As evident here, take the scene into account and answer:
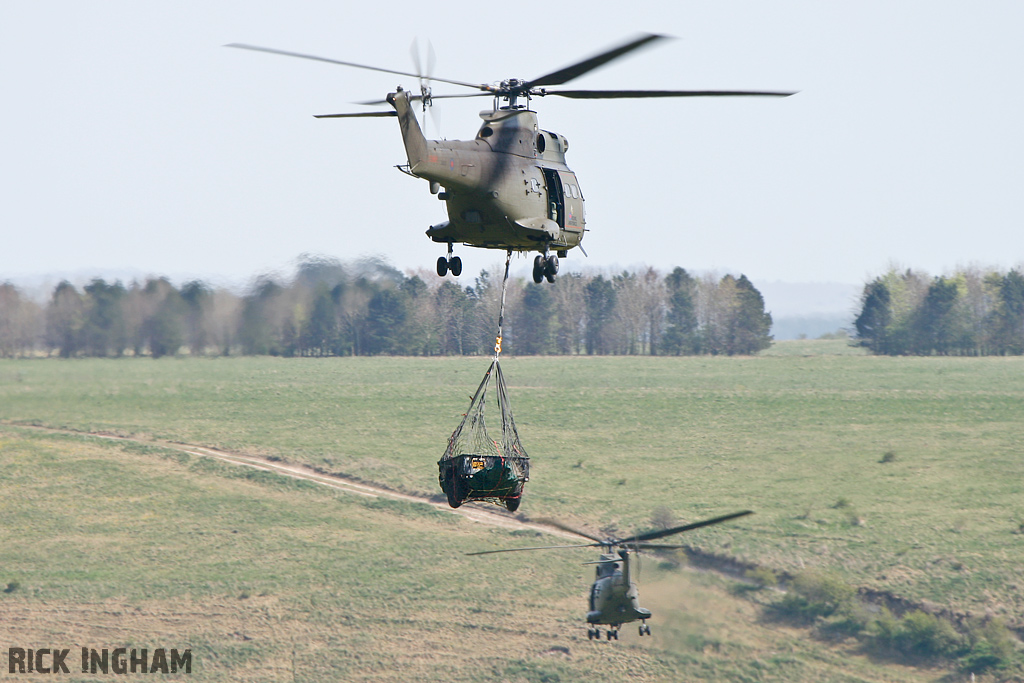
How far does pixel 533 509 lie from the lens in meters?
49.4

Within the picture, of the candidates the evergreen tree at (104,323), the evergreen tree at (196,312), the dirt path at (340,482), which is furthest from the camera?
the evergreen tree at (104,323)

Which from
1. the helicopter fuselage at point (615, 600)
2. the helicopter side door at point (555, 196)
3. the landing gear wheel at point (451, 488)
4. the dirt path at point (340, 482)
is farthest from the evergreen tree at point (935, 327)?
the landing gear wheel at point (451, 488)

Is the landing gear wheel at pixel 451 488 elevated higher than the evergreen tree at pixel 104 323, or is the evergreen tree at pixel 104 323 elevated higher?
the evergreen tree at pixel 104 323

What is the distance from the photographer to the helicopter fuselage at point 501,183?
17250mm

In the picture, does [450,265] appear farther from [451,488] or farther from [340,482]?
[340,482]

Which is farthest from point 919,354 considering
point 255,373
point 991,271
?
point 255,373

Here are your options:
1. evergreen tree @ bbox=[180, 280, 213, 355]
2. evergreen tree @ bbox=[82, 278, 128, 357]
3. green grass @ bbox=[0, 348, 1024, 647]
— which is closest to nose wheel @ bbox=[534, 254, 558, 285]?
green grass @ bbox=[0, 348, 1024, 647]

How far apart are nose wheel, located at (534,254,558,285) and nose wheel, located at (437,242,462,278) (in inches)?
60.2

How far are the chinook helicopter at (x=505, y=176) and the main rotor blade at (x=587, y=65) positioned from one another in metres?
0.04

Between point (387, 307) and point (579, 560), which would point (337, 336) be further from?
point (579, 560)

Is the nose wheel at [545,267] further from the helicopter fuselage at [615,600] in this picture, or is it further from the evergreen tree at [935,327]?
the evergreen tree at [935,327]

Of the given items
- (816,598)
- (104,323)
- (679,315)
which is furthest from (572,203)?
(679,315)

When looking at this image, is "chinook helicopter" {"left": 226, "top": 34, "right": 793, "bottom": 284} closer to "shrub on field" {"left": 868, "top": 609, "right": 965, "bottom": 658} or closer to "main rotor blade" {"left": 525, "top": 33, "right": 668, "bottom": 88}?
"main rotor blade" {"left": 525, "top": 33, "right": 668, "bottom": 88}

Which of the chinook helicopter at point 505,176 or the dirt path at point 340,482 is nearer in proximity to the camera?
the chinook helicopter at point 505,176
